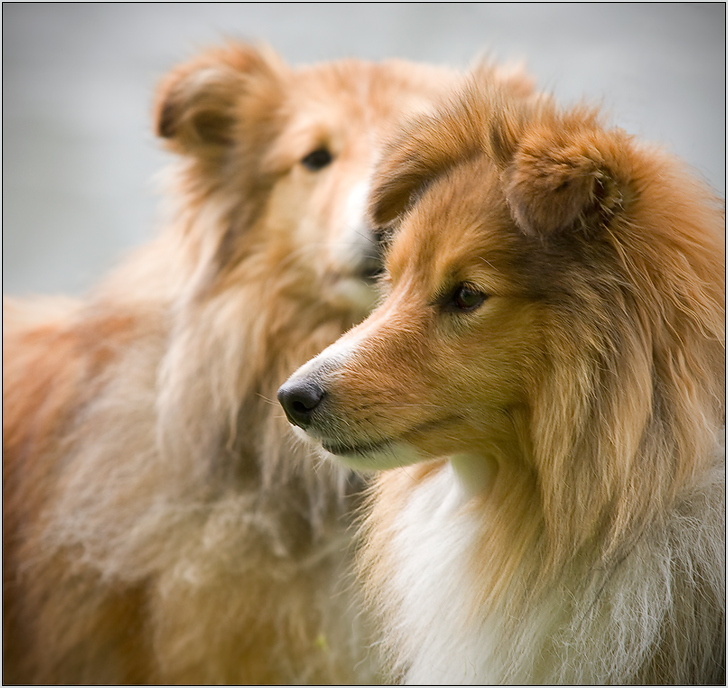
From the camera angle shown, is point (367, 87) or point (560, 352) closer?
point (560, 352)

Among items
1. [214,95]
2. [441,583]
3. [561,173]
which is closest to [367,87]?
[214,95]

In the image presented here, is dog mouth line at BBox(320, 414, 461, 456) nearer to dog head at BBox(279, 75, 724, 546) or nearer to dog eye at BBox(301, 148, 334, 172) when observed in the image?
dog head at BBox(279, 75, 724, 546)

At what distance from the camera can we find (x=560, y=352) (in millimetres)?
1180

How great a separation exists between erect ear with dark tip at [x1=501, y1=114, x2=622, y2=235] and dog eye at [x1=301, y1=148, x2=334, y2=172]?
38.1 inches

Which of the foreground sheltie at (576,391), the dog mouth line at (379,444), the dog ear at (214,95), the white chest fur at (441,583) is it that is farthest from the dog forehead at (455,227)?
the dog ear at (214,95)

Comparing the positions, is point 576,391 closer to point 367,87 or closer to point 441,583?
point 441,583

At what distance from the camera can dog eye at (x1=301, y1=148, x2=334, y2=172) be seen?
6.82ft

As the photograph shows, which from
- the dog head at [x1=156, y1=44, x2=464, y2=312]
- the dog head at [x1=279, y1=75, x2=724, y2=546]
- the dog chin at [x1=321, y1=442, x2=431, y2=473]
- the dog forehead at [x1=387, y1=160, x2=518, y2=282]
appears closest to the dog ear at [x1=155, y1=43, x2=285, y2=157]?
the dog head at [x1=156, y1=44, x2=464, y2=312]

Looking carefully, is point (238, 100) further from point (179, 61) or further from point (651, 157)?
point (651, 157)

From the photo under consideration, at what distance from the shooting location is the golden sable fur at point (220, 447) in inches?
77.9

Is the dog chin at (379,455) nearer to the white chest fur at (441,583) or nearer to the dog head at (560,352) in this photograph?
the dog head at (560,352)

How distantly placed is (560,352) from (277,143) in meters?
1.21

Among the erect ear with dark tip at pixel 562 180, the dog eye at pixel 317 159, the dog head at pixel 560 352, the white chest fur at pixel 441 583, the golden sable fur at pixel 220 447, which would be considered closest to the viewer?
the erect ear with dark tip at pixel 562 180

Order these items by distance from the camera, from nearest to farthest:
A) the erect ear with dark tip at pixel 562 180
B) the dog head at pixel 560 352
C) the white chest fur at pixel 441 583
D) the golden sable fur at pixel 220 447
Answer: the erect ear with dark tip at pixel 562 180, the dog head at pixel 560 352, the white chest fur at pixel 441 583, the golden sable fur at pixel 220 447
